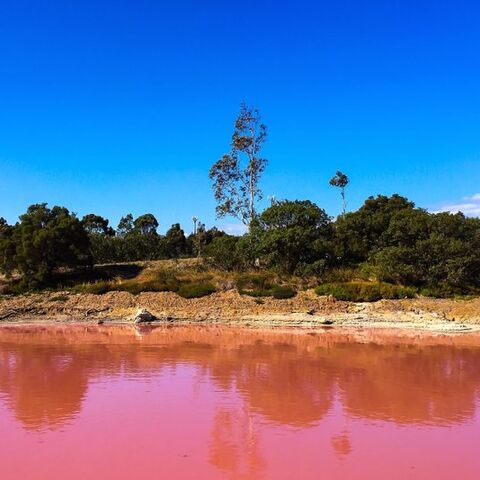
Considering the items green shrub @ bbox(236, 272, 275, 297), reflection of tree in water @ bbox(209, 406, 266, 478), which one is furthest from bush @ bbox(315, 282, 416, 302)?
reflection of tree in water @ bbox(209, 406, 266, 478)

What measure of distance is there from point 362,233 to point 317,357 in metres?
18.7

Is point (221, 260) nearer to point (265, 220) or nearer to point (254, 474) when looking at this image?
point (265, 220)

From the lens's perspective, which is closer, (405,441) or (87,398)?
(405,441)

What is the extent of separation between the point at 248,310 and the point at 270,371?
1294cm

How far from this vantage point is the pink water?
761cm

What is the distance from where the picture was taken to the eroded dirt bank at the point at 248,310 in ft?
81.0

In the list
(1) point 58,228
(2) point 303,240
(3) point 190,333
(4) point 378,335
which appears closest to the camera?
(4) point 378,335

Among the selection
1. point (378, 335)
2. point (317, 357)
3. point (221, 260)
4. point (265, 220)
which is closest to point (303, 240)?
Answer: point (265, 220)

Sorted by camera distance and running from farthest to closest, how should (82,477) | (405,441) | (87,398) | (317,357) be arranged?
(317,357)
(87,398)
(405,441)
(82,477)

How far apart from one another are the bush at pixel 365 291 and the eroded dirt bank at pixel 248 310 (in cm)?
44

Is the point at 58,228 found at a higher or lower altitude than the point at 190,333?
higher

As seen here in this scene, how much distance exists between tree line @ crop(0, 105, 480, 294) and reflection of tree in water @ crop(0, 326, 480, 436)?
31.0ft

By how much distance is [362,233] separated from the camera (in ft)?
113

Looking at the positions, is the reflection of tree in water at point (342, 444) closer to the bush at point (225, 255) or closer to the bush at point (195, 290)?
the bush at point (195, 290)
